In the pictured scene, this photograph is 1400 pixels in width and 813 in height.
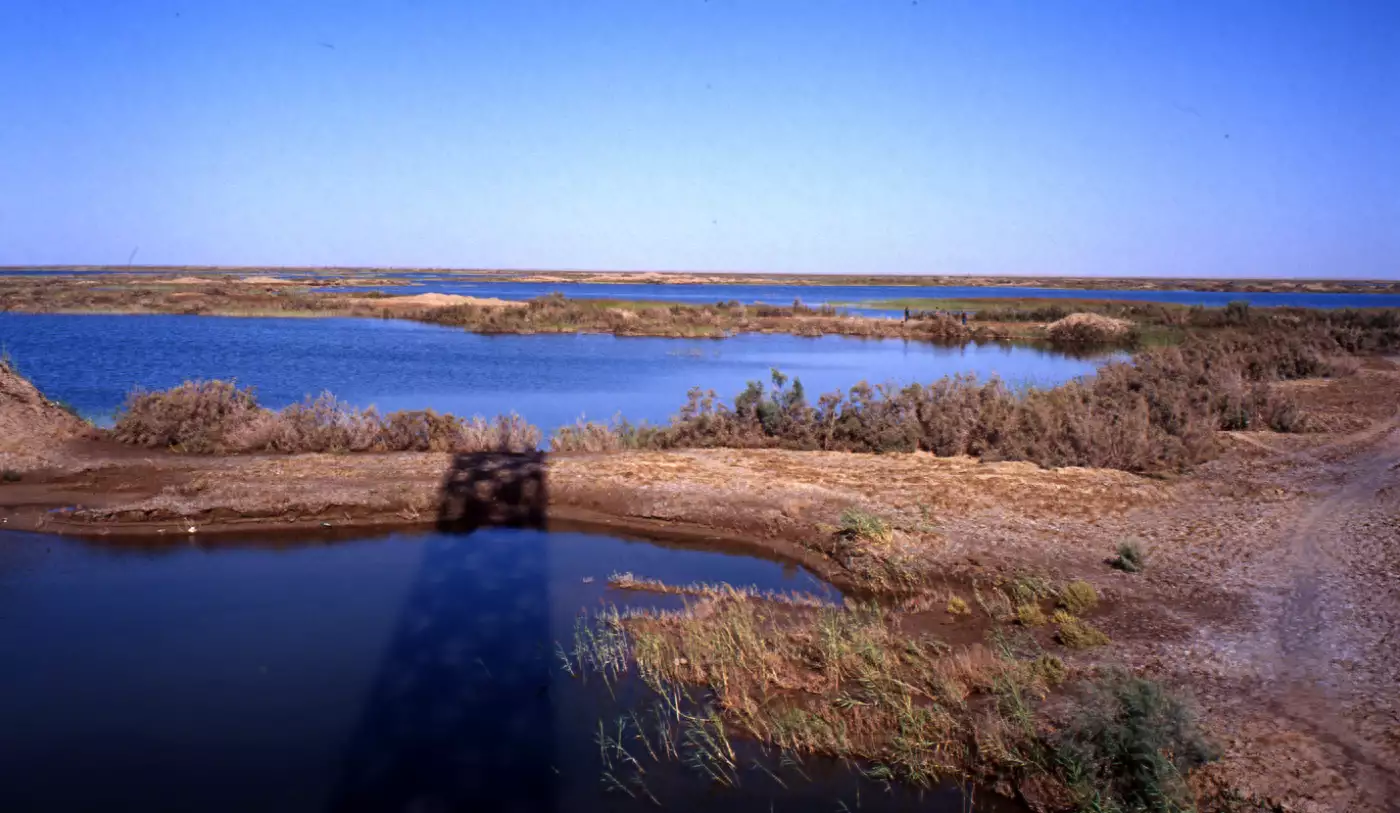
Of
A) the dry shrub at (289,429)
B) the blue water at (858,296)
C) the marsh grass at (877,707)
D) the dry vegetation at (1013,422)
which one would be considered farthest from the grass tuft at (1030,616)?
the blue water at (858,296)

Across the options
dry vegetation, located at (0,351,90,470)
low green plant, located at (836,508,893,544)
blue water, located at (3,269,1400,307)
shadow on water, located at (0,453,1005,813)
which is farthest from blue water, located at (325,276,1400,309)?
shadow on water, located at (0,453,1005,813)

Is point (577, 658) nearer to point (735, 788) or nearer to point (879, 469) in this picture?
point (735, 788)

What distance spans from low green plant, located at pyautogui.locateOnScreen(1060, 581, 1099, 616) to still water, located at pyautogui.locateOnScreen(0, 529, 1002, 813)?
7.67ft

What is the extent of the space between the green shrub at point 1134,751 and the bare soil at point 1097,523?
32cm

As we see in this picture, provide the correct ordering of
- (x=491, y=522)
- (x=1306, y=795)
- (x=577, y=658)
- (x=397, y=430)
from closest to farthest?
(x=1306, y=795) → (x=577, y=658) → (x=491, y=522) → (x=397, y=430)

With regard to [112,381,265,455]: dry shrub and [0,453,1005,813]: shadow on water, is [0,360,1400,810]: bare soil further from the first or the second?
[0,453,1005,813]: shadow on water

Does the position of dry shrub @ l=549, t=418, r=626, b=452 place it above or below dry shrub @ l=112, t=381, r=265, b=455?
below

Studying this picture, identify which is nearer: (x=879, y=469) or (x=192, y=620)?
(x=192, y=620)

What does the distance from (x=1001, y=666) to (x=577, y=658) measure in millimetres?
3565

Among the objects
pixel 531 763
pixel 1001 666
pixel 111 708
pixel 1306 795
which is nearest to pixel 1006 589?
pixel 1001 666

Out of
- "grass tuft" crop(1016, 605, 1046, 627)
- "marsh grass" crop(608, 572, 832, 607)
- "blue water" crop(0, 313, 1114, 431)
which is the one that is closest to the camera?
"grass tuft" crop(1016, 605, 1046, 627)

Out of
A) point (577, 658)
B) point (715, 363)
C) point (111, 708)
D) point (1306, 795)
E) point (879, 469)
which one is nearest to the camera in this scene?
point (1306, 795)

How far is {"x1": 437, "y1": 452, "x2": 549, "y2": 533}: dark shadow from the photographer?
38.0 ft

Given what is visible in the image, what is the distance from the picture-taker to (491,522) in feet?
38.1
